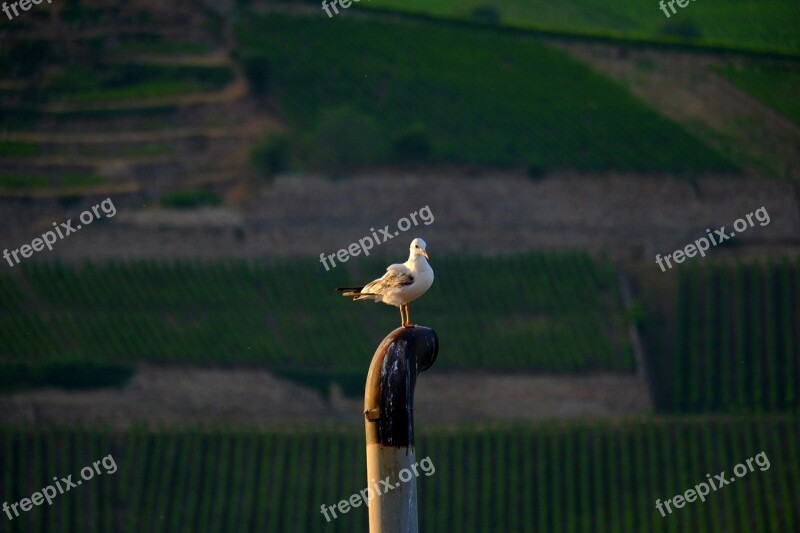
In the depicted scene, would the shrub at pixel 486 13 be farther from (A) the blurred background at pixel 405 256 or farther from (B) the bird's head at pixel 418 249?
(B) the bird's head at pixel 418 249

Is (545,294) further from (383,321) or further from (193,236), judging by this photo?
(193,236)

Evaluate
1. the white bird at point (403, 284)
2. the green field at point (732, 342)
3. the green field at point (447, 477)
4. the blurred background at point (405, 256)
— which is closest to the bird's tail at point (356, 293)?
the white bird at point (403, 284)

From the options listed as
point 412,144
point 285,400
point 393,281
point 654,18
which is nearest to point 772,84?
point 654,18

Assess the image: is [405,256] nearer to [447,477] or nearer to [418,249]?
[447,477]

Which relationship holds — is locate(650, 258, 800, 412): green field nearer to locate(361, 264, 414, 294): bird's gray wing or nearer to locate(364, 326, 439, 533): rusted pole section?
locate(361, 264, 414, 294): bird's gray wing

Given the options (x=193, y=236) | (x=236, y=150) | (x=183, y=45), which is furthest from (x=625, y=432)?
(x=183, y=45)

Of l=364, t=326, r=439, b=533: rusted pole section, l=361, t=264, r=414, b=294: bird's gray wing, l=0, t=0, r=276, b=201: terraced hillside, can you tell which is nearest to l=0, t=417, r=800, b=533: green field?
l=0, t=0, r=276, b=201: terraced hillside
